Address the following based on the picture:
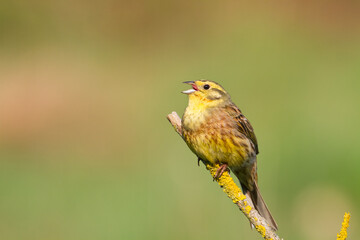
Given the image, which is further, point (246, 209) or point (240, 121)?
point (240, 121)

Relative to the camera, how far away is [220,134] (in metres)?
3.33

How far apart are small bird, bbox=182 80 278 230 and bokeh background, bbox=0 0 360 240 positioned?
1.33m

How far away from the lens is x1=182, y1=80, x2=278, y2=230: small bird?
10.7 ft

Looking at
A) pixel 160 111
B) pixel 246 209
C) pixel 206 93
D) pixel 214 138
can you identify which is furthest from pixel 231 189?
pixel 160 111

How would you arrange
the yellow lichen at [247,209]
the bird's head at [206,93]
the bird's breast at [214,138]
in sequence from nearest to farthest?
the yellow lichen at [247,209]
the bird's breast at [214,138]
the bird's head at [206,93]

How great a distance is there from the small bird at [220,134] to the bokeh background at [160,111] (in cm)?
133

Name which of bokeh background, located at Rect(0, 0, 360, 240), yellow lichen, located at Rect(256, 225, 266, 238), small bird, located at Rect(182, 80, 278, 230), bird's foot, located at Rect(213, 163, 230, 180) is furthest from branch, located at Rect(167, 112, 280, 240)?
bokeh background, located at Rect(0, 0, 360, 240)

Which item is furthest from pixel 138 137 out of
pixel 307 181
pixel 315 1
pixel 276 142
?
pixel 315 1

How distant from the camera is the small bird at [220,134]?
10.7 ft

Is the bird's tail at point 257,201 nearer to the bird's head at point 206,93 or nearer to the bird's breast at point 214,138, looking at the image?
the bird's breast at point 214,138

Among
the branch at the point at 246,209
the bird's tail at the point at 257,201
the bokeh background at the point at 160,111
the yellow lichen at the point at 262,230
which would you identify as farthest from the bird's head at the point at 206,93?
the bokeh background at the point at 160,111

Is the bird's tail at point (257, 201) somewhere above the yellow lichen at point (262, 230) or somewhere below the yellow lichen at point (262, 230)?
below

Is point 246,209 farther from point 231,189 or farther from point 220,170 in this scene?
point 220,170

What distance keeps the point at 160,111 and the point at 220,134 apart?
3.61 meters
